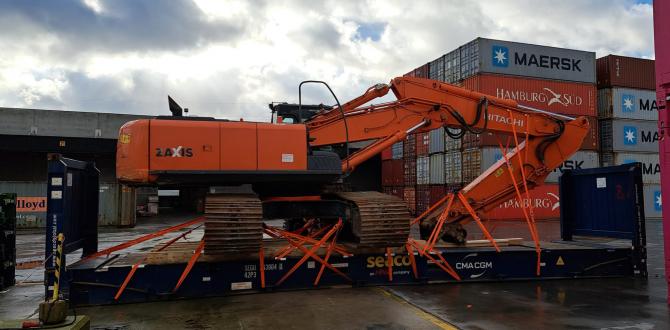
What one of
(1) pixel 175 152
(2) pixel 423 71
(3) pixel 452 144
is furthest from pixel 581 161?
(1) pixel 175 152

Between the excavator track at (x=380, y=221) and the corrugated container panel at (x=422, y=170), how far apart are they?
23277 millimetres

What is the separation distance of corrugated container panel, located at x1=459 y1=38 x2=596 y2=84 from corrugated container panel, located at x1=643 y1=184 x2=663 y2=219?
8665 mm

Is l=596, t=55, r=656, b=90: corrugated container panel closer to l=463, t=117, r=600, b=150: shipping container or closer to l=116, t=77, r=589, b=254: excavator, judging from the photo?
l=463, t=117, r=600, b=150: shipping container

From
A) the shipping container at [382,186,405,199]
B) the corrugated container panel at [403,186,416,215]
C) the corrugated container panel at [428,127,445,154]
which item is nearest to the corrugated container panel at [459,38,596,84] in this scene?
the corrugated container panel at [428,127,445,154]

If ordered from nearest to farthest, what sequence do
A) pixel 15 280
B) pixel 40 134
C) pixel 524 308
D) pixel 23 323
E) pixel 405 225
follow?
1. pixel 23 323
2. pixel 524 308
3. pixel 405 225
4. pixel 15 280
5. pixel 40 134

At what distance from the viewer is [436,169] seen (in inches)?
1185

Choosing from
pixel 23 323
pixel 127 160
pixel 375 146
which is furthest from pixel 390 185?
pixel 23 323

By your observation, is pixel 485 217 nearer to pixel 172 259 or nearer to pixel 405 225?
pixel 405 225

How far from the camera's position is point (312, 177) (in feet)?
26.7

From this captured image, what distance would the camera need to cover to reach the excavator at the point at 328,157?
7.57 meters

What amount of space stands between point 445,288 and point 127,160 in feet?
20.2

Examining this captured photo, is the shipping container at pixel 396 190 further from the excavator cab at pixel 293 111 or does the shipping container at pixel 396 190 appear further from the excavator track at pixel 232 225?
the excavator track at pixel 232 225

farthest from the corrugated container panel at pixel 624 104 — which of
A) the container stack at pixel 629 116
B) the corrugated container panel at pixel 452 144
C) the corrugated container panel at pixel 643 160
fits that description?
the corrugated container panel at pixel 452 144

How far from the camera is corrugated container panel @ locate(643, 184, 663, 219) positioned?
104 feet
